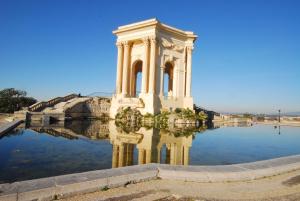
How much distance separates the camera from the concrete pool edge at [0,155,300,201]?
5281 mm

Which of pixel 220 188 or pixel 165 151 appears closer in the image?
pixel 220 188

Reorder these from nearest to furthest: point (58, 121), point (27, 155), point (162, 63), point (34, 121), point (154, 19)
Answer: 1. point (27, 155)
2. point (34, 121)
3. point (58, 121)
4. point (154, 19)
5. point (162, 63)

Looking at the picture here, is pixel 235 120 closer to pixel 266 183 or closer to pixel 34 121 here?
pixel 34 121

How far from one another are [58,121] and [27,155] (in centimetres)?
1907

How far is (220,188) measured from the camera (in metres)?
6.55

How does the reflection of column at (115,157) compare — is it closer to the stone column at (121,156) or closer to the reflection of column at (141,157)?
the stone column at (121,156)

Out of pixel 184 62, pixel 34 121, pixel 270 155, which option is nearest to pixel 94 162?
pixel 270 155

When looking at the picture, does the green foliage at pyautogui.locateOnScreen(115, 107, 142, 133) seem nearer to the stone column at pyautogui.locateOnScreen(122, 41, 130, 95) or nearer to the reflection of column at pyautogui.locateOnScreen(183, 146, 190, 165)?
the stone column at pyautogui.locateOnScreen(122, 41, 130, 95)

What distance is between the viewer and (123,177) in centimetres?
645

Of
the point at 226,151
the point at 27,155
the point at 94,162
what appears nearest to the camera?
the point at 94,162

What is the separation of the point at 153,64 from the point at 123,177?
28086mm

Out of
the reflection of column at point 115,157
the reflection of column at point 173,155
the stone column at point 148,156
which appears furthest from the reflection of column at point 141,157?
the reflection of column at point 173,155

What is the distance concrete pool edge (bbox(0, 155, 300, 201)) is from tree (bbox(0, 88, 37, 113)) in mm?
38088

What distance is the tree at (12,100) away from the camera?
4003 centimetres
